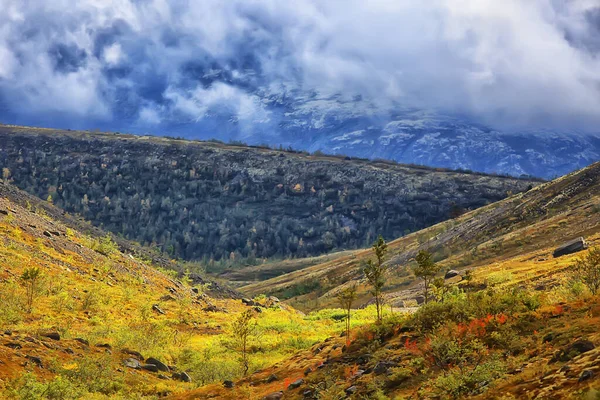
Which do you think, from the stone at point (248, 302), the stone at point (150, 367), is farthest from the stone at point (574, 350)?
the stone at point (248, 302)

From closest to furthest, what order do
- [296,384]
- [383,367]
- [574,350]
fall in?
1. [574,350]
2. [383,367]
3. [296,384]

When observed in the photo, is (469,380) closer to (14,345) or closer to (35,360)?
(35,360)

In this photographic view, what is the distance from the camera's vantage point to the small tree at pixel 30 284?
74.6 feet

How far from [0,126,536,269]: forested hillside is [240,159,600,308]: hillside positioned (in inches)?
2202

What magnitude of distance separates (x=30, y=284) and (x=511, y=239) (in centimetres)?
3320

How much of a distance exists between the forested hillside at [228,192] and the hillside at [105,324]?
254 feet

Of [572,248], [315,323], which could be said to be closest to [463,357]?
[315,323]

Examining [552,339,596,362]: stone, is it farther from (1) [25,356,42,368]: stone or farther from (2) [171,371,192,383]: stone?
(1) [25,356,42,368]: stone

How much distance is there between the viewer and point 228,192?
133m

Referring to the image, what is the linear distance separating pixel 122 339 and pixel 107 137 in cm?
Answer: 13304

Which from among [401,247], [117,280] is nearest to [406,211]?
A: [401,247]

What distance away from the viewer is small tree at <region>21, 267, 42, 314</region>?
74.6ft

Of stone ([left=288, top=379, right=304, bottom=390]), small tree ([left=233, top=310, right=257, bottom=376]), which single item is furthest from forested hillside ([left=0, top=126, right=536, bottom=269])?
stone ([left=288, top=379, right=304, bottom=390])

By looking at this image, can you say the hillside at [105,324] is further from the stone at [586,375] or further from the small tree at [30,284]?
the stone at [586,375]
